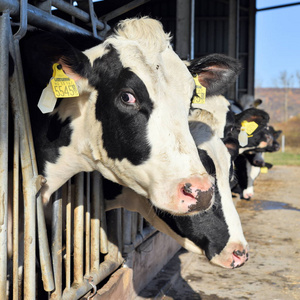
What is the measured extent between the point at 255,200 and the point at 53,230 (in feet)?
25.4

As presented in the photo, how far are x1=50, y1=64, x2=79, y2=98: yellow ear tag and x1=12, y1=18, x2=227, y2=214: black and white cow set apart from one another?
54 mm

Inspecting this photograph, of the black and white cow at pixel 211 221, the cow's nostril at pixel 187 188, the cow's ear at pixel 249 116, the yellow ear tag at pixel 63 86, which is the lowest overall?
the black and white cow at pixel 211 221

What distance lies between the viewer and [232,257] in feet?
9.00

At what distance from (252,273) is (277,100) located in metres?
95.8

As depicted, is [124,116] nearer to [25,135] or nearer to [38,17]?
[25,135]

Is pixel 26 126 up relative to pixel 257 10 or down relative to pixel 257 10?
down

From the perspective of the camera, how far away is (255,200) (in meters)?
9.77

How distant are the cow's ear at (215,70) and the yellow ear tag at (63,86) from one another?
3.19 feet

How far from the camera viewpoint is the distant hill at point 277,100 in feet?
287

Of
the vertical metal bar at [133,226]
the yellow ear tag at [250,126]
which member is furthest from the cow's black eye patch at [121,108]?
the yellow ear tag at [250,126]

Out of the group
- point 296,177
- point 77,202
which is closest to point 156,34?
point 77,202

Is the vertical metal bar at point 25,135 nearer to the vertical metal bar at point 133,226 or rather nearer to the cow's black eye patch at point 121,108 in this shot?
the cow's black eye patch at point 121,108

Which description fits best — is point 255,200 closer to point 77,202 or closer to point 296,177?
point 296,177

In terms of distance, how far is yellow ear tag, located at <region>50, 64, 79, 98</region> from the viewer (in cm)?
219
